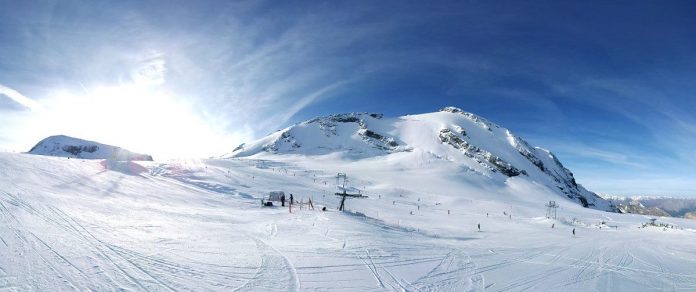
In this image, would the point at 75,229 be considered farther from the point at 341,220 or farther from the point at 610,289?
the point at 610,289

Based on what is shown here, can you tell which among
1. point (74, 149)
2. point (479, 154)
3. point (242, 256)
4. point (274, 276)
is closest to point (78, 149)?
point (74, 149)

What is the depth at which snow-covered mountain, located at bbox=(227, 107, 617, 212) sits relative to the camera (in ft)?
368

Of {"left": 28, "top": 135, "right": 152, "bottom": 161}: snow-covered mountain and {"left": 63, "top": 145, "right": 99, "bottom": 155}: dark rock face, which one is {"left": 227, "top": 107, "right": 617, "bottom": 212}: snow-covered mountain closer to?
{"left": 28, "top": 135, "right": 152, "bottom": 161}: snow-covered mountain

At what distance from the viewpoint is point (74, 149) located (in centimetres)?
11831

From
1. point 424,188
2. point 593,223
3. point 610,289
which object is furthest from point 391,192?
point 610,289

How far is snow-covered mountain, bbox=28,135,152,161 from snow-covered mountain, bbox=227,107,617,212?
1457 inches

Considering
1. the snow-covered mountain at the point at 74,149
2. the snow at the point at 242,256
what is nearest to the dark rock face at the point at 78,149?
the snow-covered mountain at the point at 74,149

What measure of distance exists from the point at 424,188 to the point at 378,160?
3793 cm

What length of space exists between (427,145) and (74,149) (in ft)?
384

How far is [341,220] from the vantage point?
22969mm

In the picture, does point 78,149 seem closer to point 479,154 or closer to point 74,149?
point 74,149

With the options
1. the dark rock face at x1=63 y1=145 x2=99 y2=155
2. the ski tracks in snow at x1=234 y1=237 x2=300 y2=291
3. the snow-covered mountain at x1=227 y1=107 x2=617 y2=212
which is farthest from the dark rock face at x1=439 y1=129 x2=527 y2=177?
the dark rock face at x1=63 y1=145 x2=99 y2=155

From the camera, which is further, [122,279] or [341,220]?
[341,220]

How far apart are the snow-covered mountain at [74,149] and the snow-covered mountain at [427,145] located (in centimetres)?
3701
